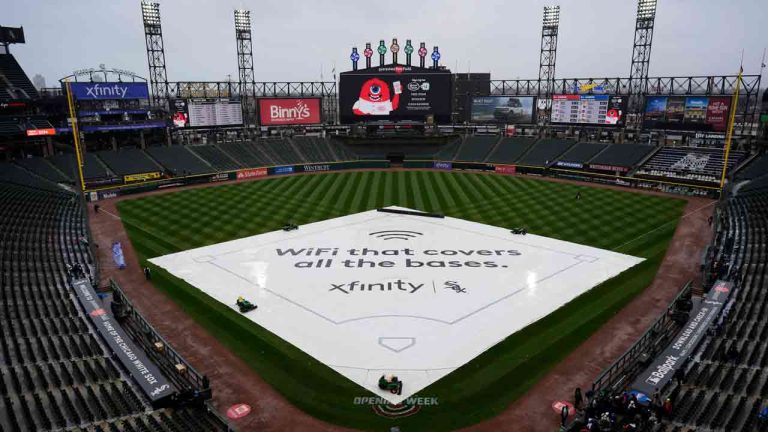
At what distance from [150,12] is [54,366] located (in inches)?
2455

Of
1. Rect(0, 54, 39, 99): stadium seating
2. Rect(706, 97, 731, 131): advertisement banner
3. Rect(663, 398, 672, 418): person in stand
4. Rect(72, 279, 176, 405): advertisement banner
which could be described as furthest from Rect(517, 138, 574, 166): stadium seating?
Rect(0, 54, 39, 99): stadium seating

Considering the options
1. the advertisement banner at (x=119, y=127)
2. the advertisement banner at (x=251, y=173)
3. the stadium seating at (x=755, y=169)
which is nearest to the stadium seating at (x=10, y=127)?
the advertisement banner at (x=119, y=127)

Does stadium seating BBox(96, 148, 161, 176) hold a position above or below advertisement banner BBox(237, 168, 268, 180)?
above

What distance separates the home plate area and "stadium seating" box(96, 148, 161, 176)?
3327 centimetres

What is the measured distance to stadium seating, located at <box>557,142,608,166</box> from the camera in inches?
2709

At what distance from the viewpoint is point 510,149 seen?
254ft

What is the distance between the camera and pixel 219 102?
74.0m

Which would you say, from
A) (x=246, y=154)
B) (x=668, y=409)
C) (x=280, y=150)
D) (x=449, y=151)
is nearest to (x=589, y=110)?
(x=449, y=151)

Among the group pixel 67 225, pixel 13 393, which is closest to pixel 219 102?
pixel 67 225

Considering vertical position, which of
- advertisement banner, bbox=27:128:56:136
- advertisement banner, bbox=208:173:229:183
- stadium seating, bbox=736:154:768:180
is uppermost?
advertisement banner, bbox=27:128:56:136

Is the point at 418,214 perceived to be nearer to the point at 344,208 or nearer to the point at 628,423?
the point at 344,208

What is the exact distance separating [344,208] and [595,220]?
24.6 metres

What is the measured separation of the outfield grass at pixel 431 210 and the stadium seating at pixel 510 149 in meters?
7.83

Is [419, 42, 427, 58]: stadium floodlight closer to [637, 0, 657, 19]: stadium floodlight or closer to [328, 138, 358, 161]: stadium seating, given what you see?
[328, 138, 358, 161]: stadium seating
